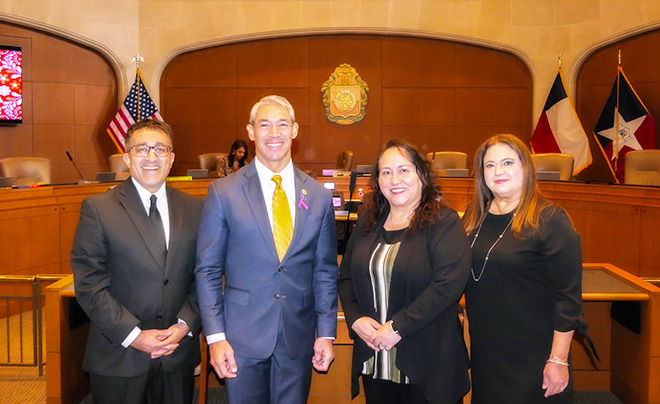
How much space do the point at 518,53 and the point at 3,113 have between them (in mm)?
8095

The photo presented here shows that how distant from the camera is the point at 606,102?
876 centimetres

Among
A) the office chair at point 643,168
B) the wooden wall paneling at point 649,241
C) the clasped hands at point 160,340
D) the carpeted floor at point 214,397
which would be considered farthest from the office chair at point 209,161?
the clasped hands at point 160,340

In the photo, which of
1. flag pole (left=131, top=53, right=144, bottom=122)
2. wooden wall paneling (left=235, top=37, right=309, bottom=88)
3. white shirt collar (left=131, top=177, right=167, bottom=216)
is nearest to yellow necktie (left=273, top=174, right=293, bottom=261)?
white shirt collar (left=131, top=177, right=167, bottom=216)

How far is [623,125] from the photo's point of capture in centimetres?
847

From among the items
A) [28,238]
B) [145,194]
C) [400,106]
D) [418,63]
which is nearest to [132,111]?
[28,238]

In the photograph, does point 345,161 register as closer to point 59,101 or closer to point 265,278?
point 59,101

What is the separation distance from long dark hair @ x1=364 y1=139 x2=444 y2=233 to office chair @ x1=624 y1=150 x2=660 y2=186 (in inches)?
206

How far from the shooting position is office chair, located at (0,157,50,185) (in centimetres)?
652

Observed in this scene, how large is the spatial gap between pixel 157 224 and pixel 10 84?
766 centimetres

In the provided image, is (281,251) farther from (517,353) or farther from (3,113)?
(3,113)

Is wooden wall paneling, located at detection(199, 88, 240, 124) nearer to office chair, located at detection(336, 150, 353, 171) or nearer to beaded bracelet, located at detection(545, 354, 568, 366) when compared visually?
office chair, located at detection(336, 150, 353, 171)

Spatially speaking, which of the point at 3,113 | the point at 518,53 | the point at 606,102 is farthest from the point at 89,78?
the point at 606,102

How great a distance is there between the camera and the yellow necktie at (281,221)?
2.06m

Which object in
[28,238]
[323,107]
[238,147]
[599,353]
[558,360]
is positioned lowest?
[599,353]
